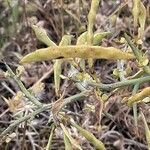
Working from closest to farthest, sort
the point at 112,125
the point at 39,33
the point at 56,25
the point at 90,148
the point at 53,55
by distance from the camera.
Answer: the point at 53,55, the point at 39,33, the point at 90,148, the point at 112,125, the point at 56,25

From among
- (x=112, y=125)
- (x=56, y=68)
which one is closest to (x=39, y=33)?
(x=56, y=68)

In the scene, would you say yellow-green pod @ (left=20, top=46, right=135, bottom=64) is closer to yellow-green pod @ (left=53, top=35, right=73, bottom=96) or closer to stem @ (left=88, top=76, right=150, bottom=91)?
stem @ (left=88, top=76, right=150, bottom=91)

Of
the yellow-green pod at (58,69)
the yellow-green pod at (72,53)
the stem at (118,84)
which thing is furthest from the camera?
the yellow-green pod at (58,69)

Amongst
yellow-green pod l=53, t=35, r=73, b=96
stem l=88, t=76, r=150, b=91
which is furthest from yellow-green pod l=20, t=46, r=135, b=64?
yellow-green pod l=53, t=35, r=73, b=96

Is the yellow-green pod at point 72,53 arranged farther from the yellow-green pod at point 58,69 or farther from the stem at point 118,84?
the yellow-green pod at point 58,69

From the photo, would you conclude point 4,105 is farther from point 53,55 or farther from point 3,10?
point 53,55

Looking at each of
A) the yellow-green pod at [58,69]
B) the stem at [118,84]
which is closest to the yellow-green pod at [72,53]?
the stem at [118,84]

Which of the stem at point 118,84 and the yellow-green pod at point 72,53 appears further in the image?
the stem at point 118,84

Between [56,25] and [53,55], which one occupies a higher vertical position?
[56,25]
